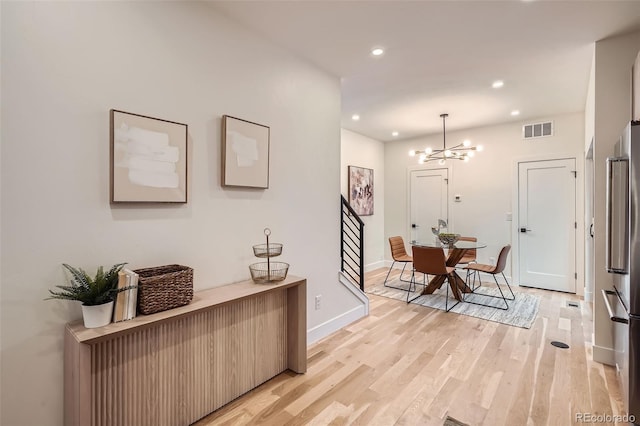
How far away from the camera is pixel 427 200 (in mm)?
6020

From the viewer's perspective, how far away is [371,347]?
2855 millimetres

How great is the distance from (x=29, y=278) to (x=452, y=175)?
19.2 ft

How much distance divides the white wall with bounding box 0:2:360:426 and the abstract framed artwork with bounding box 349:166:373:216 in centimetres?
298

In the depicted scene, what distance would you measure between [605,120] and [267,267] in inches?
120

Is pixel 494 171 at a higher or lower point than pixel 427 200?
higher

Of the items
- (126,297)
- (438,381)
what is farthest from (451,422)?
(126,297)

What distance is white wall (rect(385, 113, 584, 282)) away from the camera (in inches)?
181

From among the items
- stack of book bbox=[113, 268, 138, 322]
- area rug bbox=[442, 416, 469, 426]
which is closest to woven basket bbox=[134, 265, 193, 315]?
stack of book bbox=[113, 268, 138, 322]

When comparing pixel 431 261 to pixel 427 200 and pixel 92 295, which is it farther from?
pixel 92 295

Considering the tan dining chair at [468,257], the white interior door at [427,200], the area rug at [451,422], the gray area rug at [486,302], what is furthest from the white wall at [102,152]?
the white interior door at [427,200]

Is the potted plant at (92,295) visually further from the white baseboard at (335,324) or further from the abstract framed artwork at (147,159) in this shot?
the white baseboard at (335,324)

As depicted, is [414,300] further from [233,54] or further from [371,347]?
[233,54]

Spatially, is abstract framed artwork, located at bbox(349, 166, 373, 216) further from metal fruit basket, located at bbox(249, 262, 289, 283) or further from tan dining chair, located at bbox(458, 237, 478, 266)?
metal fruit basket, located at bbox(249, 262, 289, 283)

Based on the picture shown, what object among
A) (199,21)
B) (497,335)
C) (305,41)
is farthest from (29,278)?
(497,335)
